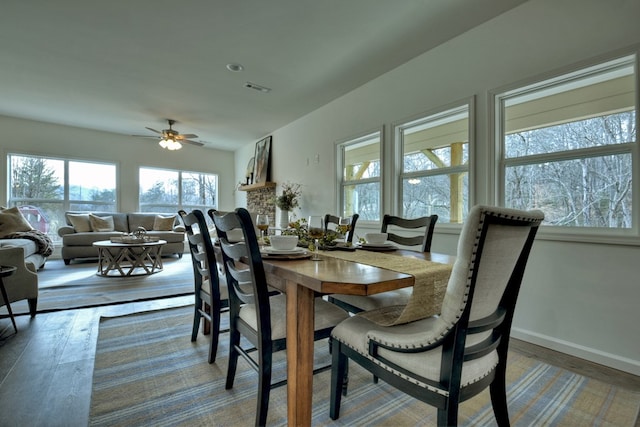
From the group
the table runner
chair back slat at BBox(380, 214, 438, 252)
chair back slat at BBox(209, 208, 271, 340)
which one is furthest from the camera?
chair back slat at BBox(380, 214, 438, 252)

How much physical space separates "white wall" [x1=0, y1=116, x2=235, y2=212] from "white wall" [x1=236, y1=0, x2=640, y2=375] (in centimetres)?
551

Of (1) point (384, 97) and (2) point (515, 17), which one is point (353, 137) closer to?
(1) point (384, 97)

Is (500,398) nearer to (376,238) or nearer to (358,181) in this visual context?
(376,238)

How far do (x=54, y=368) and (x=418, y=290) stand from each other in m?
2.13

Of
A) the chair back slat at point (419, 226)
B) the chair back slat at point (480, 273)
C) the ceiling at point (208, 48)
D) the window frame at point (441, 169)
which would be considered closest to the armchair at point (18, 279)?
the ceiling at point (208, 48)

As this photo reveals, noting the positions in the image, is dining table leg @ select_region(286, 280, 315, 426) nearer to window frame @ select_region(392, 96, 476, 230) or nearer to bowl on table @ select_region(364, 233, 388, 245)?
bowl on table @ select_region(364, 233, 388, 245)

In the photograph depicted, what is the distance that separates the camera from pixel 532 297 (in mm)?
2248

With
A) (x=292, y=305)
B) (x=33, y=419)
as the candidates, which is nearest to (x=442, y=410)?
(x=292, y=305)

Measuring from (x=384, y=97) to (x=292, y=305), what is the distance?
9.84 ft

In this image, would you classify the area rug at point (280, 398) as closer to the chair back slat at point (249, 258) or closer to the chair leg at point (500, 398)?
the chair leg at point (500, 398)

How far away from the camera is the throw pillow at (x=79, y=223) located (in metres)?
5.27

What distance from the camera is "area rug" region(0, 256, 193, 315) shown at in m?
2.94

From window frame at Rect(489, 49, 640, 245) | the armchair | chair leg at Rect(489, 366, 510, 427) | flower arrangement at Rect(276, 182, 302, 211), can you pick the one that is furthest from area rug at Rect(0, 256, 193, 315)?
window frame at Rect(489, 49, 640, 245)

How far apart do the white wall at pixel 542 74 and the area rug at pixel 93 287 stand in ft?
10.4
